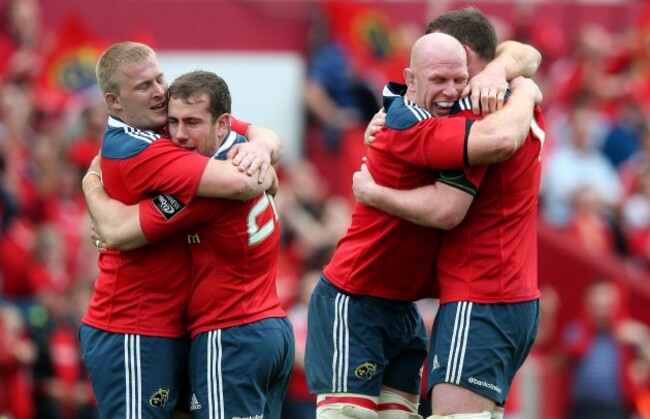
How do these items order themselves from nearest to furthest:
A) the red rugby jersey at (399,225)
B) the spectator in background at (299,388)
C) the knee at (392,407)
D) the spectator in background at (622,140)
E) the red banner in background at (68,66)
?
the red rugby jersey at (399,225)
the knee at (392,407)
the spectator in background at (299,388)
the red banner in background at (68,66)
the spectator in background at (622,140)

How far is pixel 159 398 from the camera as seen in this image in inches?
283

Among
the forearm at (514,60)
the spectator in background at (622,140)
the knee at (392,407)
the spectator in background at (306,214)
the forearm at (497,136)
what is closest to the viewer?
the forearm at (497,136)

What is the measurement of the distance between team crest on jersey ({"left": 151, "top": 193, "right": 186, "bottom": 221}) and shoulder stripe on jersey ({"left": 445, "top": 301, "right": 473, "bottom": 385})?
1394mm

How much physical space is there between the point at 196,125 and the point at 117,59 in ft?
1.58

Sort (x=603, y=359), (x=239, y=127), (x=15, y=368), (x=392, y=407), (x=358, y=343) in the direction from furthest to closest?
1. (x=603, y=359)
2. (x=15, y=368)
3. (x=239, y=127)
4. (x=392, y=407)
5. (x=358, y=343)

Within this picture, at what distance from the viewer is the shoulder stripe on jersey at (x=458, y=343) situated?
705 cm

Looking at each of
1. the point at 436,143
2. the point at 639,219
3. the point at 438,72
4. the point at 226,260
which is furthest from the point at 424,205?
the point at 639,219

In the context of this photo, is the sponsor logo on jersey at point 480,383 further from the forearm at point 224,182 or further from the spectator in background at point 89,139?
the spectator in background at point 89,139

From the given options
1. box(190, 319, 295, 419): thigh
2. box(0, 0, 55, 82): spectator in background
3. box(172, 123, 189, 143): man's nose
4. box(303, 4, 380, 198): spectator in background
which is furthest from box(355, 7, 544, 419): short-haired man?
box(303, 4, 380, 198): spectator in background

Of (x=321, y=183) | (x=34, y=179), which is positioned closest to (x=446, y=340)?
(x=34, y=179)

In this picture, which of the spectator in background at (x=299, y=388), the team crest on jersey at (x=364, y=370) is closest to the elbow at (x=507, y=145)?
the team crest on jersey at (x=364, y=370)

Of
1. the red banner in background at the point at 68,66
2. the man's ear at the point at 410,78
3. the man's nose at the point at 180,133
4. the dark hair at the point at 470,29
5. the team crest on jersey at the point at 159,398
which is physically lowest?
the team crest on jersey at the point at 159,398

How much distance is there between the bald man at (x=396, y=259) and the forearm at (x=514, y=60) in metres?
0.09

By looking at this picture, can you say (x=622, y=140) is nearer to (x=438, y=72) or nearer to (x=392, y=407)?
(x=392, y=407)
